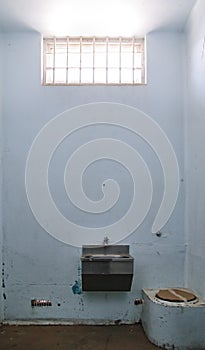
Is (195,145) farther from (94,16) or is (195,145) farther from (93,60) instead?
(94,16)

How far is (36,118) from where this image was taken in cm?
390

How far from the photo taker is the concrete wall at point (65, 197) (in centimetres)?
381

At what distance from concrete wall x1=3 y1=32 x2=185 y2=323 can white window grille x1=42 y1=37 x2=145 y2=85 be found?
123 millimetres

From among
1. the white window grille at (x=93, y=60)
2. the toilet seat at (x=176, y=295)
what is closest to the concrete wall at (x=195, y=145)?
the toilet seat at (x=176, y=295)

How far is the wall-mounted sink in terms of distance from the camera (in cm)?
353

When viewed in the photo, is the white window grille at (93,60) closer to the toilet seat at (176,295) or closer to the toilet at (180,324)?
the toilet seat at (176,295)

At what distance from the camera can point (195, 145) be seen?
11.7ft

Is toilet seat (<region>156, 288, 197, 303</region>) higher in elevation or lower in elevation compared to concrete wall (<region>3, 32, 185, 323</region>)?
lower

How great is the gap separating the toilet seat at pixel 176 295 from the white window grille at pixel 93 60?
205cm

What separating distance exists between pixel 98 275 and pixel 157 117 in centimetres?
162

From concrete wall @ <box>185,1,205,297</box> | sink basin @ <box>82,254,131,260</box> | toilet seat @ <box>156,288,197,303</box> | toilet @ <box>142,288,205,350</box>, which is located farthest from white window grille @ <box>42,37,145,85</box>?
toilet @ <box>142,288,205,350</box>

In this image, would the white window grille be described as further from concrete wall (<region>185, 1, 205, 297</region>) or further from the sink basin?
the sink basin

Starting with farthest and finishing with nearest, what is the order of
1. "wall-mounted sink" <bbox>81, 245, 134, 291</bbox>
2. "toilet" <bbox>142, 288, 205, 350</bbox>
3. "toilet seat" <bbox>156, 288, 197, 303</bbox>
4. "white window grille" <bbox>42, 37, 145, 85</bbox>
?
"white window grille" <bbox>42, 37, 145, 85</bbox>, "wall-mounted sink" <bbox>81, 245, 134, 291</bbox>, "toilet seat" <bbox>156, 288, 197, 303</bbox>, "toilet" <bbox>142, 288, 205, 350</bbox>

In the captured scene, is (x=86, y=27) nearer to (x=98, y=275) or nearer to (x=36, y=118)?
(x=36, y=118)
